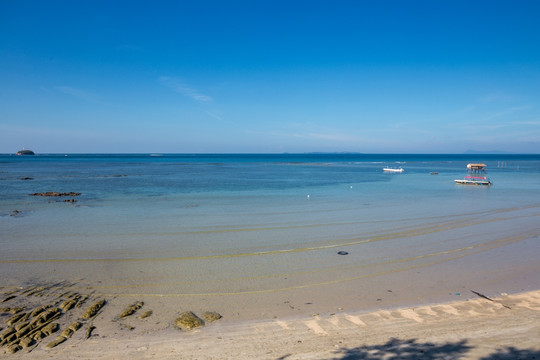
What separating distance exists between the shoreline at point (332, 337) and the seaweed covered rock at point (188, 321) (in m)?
0.21

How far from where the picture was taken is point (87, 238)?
613 inches

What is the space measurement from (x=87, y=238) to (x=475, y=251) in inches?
640

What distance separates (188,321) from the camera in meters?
7.75

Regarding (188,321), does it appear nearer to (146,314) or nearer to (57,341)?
(146,314)

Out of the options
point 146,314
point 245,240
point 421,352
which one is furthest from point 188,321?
point 245,240

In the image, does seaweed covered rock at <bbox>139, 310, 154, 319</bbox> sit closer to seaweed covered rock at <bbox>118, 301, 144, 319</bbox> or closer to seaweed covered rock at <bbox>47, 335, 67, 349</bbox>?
seaweed covered rock at <bbox>118, 301, 144, 319</bbox>

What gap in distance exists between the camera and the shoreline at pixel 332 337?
21.0 ft

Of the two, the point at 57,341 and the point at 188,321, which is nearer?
the point at 57,341

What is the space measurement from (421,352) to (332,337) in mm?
1628

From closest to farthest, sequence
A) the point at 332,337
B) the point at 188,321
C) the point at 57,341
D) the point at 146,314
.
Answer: the point at 57,341
the point at 332,337
the point at 188,321
the point at 146,314

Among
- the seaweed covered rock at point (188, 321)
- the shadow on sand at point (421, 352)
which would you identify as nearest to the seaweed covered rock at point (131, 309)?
the seaweed covered rock at point (188, 321)

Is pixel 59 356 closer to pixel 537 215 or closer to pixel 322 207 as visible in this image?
pixel 322 207

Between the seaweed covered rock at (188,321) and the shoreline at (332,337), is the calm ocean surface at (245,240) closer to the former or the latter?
the seaweed covered rock at (188,321)

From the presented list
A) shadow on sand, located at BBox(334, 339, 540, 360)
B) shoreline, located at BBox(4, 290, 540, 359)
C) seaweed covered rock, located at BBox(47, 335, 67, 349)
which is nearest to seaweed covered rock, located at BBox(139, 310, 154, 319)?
shoreline, located at BBox(4, 290, 540, 359)
